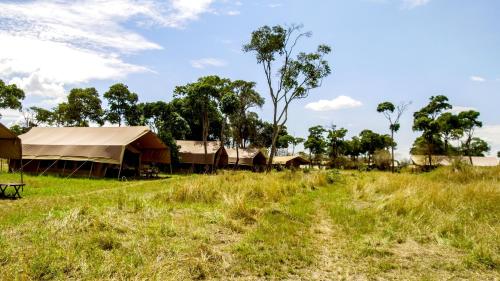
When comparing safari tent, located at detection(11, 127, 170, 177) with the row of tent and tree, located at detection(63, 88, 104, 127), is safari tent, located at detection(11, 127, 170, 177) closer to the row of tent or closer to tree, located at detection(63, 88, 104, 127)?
the row of tent

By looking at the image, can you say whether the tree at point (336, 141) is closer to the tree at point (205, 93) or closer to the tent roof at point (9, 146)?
the tree at point (205, 93)

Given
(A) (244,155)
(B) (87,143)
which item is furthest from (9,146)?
(A) (244,155)

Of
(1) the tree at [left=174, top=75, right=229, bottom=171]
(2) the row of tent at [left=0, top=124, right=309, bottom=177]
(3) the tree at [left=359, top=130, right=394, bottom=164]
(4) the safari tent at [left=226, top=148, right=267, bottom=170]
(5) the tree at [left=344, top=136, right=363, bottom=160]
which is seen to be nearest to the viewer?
(2) the row of tent at [left=0, top=124, right=309, bottom=177]

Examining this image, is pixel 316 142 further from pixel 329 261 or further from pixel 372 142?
pixel 329 261

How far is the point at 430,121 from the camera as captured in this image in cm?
5562

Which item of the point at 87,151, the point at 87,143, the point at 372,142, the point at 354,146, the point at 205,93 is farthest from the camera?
the point at 354,146

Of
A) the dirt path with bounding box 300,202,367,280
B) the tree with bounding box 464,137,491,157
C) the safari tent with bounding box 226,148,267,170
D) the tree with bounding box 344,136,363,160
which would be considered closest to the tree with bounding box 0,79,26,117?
the safari tent with bounding box 226,148,267,170

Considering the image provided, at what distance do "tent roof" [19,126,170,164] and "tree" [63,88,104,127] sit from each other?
2412 centimetres

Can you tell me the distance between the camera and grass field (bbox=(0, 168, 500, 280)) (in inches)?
214

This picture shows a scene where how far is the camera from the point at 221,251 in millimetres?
6457

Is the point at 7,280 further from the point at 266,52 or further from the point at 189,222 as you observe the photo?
the point at 266,52

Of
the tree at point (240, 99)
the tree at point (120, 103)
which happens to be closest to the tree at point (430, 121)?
the tree at point (240, 99)

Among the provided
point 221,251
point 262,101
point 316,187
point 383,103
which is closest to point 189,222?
point 221,251

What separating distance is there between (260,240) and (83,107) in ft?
190
